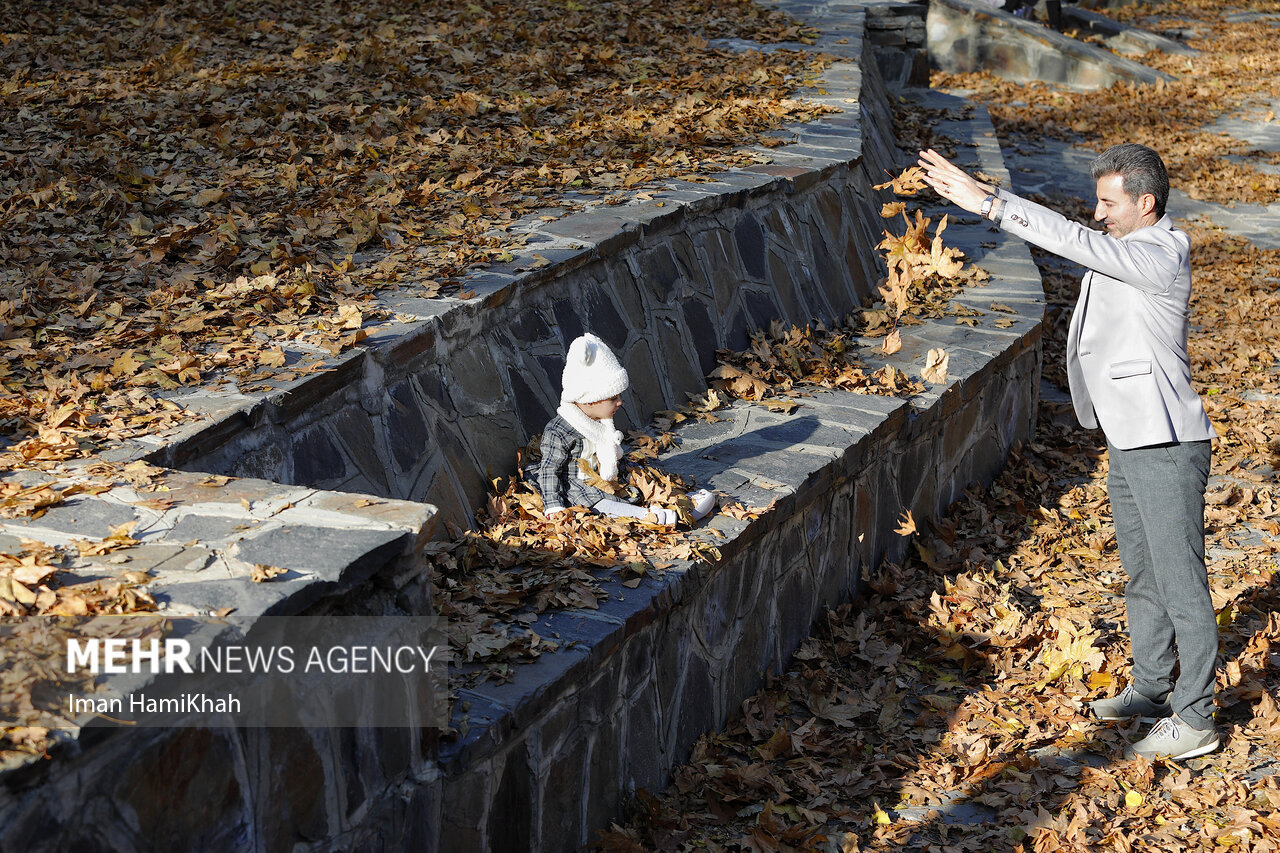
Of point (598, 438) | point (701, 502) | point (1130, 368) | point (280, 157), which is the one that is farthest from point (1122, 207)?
point (280, 157)

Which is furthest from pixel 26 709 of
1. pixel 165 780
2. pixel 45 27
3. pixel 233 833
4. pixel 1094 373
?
pixel 45 27

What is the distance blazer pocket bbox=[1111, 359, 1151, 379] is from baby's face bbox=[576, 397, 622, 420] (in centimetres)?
186

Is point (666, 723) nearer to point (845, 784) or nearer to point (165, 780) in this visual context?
point (845, 784)

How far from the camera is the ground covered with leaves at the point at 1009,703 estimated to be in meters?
4.00

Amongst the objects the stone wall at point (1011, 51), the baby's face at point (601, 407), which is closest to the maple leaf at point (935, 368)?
the baby's face at point (601, 407)

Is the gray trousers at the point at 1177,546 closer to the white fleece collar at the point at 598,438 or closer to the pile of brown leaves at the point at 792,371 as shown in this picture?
the pile of brown leaves at the point at 792,371

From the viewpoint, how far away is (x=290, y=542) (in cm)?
285

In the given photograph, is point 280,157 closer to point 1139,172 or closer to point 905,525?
point 905,525

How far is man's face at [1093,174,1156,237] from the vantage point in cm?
413

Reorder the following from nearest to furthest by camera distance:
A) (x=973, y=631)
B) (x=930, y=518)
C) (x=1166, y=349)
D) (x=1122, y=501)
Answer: (x=1166, y=349) → (x=1122, y=501) → (x=973, y=631) → (x=930, y=518)

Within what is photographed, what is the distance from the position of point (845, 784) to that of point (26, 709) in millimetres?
3028

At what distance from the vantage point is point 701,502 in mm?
4469

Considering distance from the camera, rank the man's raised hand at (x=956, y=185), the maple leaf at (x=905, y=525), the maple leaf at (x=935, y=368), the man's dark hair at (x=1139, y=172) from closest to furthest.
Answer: the man's dark hair at (x=1139, y=172) < the man's raised hand at (x=956, y=185) < the maple leaf at (x=905, y=525) < the maple leaf at (x=935, y=368)

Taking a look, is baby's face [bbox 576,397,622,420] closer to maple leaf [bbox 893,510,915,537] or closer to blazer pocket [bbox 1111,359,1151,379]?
blazer pocket [bbox 1111,359,1151,379]
